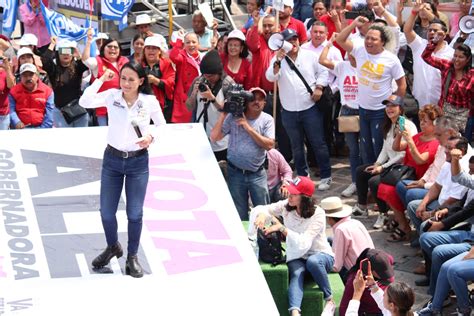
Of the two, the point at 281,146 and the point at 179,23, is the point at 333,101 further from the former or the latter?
the point at 179,23

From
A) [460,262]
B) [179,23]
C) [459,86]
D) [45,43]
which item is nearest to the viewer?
[460,262]

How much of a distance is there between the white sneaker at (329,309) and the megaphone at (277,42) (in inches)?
147

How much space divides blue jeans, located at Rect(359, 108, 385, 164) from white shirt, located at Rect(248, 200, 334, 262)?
2.53 m

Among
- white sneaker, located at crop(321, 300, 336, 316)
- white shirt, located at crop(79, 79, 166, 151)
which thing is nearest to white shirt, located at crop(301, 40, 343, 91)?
white sneaker, located at crop(321, 300, 336, 316)

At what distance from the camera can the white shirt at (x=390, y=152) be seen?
12.0 m

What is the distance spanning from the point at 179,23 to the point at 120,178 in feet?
27.5

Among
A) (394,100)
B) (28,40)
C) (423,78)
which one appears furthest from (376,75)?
(28,40)

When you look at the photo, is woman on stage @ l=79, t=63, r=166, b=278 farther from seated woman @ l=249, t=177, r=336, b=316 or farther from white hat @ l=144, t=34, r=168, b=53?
white hat @ l=144, t=34, r=168, b=53

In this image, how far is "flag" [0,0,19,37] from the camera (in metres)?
15.8

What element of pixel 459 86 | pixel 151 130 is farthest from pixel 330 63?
pixel 151 130

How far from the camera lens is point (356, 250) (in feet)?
33.3

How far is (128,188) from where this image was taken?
9062mm

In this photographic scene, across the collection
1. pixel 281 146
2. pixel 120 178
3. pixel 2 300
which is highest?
pixel 120 178

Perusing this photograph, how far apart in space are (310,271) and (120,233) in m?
1.59
